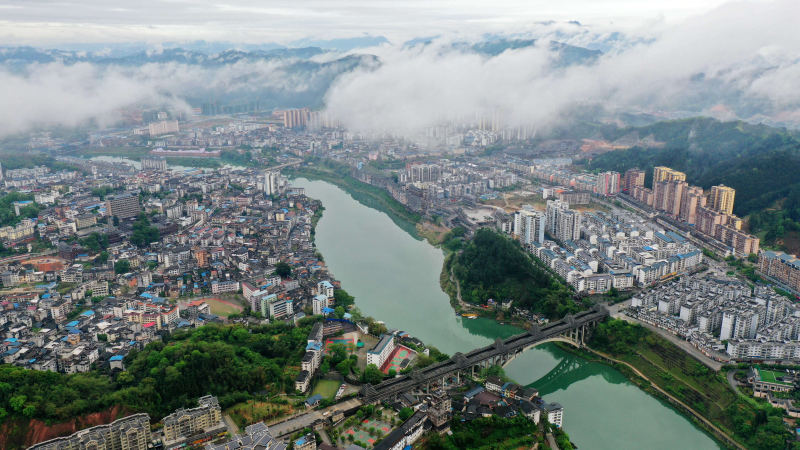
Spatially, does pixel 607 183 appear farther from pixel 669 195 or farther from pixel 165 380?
pixel 165 380

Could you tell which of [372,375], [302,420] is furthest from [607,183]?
[302,420]

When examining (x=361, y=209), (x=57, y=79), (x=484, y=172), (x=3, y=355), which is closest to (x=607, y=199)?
(x=484, y=172)

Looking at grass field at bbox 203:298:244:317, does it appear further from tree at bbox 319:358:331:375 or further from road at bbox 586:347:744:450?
road at bbox 586:347:744:450

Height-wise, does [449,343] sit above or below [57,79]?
below

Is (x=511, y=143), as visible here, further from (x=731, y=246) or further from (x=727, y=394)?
(x=727, y=394)

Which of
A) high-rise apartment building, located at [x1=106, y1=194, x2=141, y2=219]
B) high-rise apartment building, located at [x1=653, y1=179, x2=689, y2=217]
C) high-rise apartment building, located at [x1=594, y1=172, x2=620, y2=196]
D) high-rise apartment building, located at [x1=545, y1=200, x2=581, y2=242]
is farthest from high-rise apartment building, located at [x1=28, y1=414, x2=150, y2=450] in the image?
high-rise apartment building, located at [x1=594, y1=172, x2=620, y2=196]

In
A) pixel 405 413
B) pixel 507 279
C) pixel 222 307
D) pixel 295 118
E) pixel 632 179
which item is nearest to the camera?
pixel 405 413

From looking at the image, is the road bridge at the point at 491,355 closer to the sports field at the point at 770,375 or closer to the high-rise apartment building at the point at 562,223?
the sports field at the point at 770,375
